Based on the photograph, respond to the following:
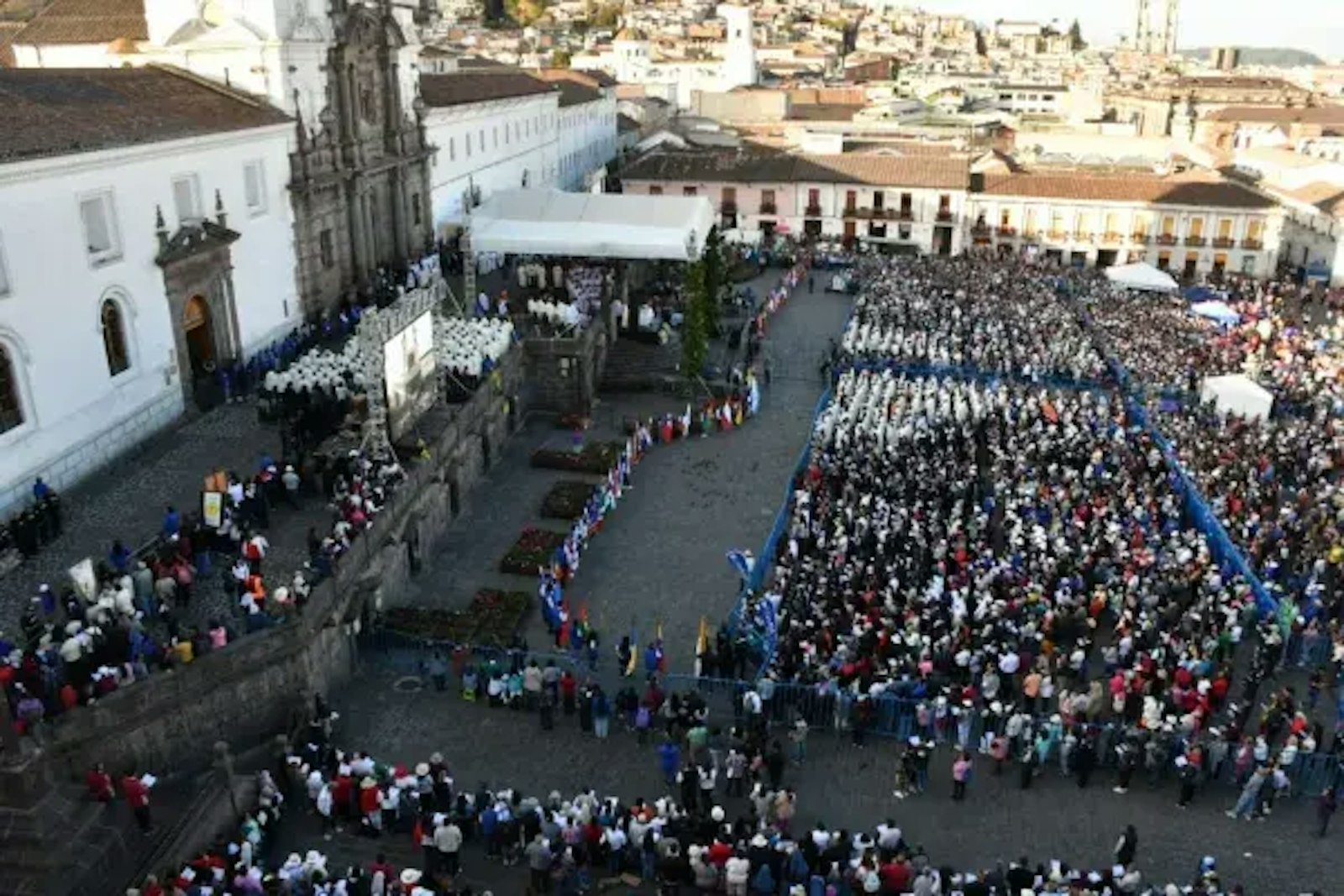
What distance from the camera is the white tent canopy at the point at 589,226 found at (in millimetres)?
38031

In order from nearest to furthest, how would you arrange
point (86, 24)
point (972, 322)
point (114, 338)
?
point (114, 338) < point (86, 24) < point (972, 322)

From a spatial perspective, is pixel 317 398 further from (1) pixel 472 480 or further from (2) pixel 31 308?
(2) pixel 31 308

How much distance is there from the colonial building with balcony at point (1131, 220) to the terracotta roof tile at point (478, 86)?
2297cm

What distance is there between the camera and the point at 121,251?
22.7 meters

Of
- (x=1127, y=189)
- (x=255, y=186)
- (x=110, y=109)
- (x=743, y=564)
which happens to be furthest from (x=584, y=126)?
(x=743, y=564)

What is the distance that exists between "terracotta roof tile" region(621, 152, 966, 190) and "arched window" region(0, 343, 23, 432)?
42.7 meters

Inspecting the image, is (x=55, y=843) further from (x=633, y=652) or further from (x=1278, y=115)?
(x=1278, y=115)

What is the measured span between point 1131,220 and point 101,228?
4660 cm

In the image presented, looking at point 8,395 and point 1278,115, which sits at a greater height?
point 1278,115

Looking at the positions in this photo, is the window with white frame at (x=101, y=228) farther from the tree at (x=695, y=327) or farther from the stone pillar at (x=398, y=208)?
the tree at (x=695, y=327)

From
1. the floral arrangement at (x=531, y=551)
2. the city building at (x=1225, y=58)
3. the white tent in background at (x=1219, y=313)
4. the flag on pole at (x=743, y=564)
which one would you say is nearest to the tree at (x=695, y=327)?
the floral arrangement at (x=531, y=551)

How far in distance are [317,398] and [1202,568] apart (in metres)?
19.0

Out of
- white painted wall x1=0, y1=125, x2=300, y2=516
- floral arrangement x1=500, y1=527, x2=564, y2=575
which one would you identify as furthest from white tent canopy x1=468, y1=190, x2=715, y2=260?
floral arrangement x1=500, y1=527, x2=564, y2=575

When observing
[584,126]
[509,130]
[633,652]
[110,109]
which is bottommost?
[633,652]
